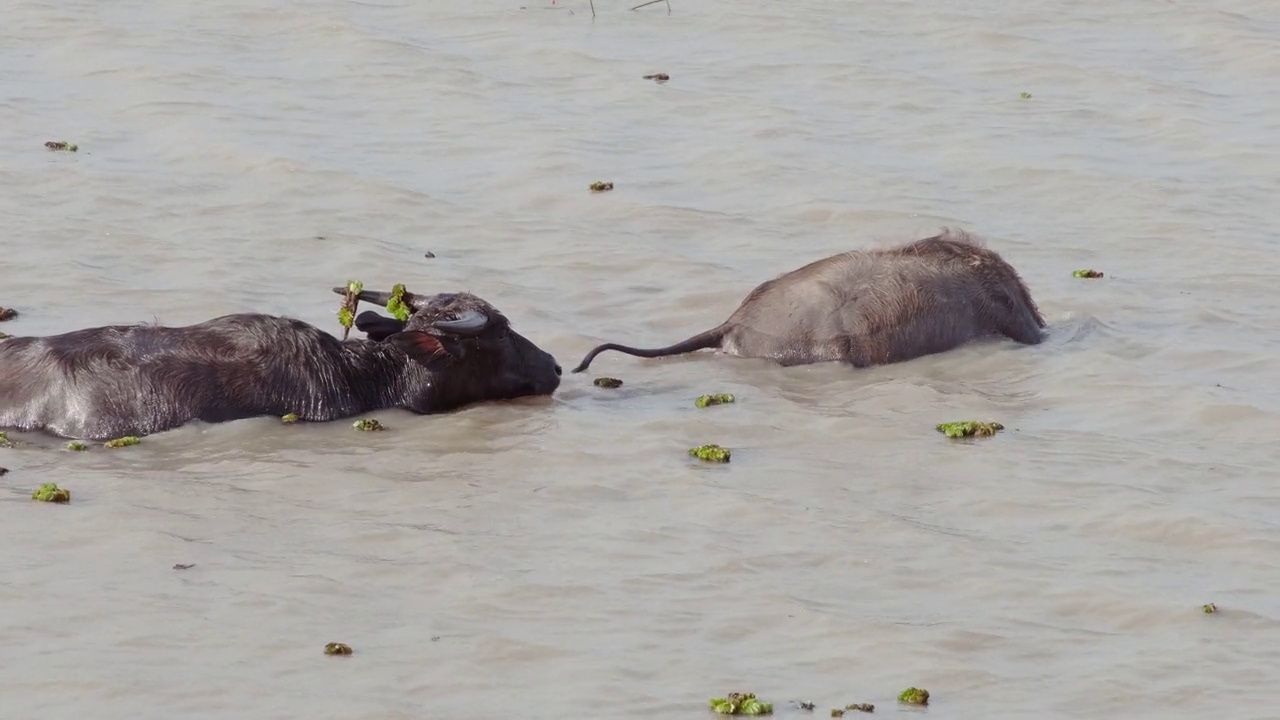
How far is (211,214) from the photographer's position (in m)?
12.3

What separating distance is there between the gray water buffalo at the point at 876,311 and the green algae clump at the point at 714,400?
52cm

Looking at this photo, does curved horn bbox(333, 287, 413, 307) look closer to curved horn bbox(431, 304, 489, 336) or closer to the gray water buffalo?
curved horn bbox(431, 304, 489, 336)

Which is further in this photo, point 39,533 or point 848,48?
point 848,48

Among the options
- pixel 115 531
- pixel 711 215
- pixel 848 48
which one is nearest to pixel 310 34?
pixel 848 48

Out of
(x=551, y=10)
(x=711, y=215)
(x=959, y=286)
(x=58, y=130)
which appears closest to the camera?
(x=959, y=286)

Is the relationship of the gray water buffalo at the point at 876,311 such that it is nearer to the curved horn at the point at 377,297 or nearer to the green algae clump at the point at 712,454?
the curved horn at the point at 377,297

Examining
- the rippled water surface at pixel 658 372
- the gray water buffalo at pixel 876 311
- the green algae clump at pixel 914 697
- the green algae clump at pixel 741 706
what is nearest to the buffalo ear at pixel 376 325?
the rippled water surface at pixel 658 372

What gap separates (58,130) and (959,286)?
692cm

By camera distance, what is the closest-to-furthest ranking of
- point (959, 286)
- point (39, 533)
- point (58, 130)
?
point (39, 533)
point (959, 286)
point (58, 130)

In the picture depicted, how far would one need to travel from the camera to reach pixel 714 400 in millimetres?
9297

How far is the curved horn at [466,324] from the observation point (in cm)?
912

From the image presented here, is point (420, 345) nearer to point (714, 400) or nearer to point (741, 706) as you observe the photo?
point (714, 400)

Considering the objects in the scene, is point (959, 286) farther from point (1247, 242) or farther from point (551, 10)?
point (551, 10)

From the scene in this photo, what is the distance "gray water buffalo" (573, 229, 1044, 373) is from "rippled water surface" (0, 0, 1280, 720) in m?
0.14
